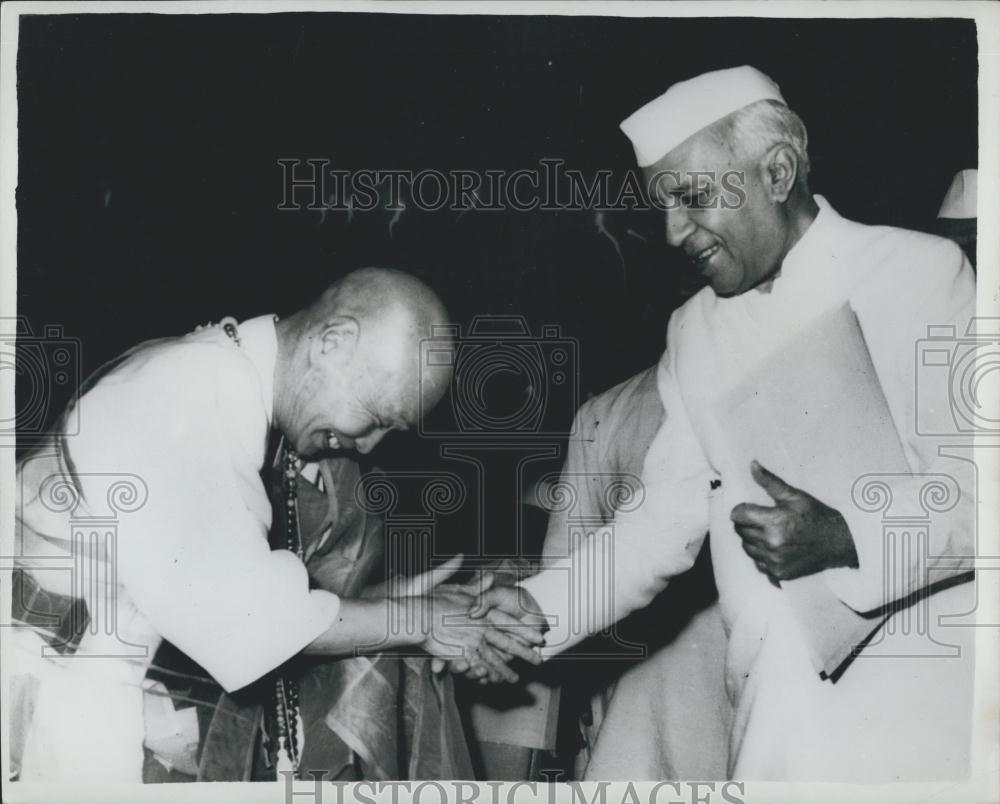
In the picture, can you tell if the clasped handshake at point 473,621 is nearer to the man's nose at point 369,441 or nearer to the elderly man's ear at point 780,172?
the man's nose at point 369,441

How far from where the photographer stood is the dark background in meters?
2.36

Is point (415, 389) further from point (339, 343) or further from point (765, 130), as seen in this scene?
point (765, 130)


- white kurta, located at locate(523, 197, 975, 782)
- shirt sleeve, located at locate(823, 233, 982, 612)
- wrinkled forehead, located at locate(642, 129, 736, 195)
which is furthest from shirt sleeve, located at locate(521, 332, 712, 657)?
wrinkled forehead, located at locate(642, 129, 736, 195)

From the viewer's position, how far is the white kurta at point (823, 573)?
93.1 inches

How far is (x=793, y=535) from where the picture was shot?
2.36 metres

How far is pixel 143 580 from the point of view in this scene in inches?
91.1

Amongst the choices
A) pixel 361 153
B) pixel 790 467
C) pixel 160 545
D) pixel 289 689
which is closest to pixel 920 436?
pixel 790 467

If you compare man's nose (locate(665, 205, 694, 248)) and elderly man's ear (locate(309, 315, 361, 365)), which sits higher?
man's nose (locate(665, 205, 694, 248))

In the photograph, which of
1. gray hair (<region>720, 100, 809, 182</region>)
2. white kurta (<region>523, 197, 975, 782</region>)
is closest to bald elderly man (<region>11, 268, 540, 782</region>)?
white kurta (<region>523, 197, 975, 782</region>)

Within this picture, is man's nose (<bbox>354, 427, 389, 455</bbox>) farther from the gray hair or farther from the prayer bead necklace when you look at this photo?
the gray hair

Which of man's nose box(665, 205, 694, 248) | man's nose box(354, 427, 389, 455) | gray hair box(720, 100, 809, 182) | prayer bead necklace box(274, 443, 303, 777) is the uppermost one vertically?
gray hair box(720, 100, 809, 182)

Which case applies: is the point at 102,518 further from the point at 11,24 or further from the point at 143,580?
the point at 11,24

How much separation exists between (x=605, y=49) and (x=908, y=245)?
0.74m

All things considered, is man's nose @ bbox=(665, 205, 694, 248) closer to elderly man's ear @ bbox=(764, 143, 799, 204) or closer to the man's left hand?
elderly man's ear @ bbox=(764, 143, 799, 204)
